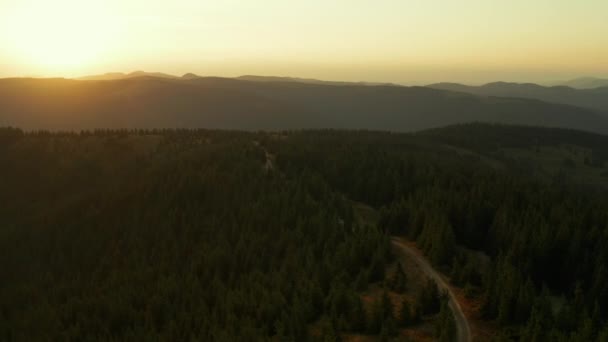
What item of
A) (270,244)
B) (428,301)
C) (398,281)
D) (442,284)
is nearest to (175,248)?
(270,244)

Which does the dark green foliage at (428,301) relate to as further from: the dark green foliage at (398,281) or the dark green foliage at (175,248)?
the dark green foliage at (175,248)

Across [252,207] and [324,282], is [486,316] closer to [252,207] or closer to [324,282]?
[324,282]

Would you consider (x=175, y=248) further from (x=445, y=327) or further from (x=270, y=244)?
(x=445, y=327)

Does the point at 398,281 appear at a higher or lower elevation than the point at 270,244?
higher

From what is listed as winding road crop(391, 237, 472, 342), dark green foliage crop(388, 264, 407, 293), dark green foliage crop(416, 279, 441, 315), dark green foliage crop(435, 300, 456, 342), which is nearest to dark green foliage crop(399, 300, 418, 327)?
dark green foliage crop(416, 279, 441, 315)

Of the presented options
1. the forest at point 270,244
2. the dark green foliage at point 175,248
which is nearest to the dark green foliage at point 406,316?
the forest at point 270,244

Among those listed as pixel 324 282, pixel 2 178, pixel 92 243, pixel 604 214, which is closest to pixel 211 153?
pixel 92 243
